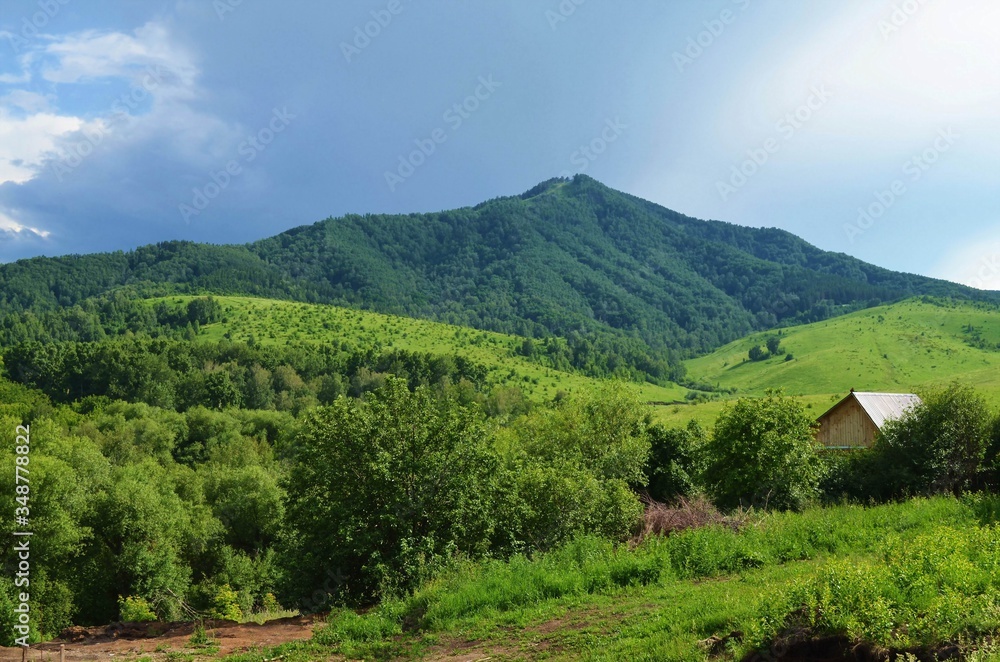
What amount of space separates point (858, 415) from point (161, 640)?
170 ft

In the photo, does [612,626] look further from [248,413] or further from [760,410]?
[248,413]

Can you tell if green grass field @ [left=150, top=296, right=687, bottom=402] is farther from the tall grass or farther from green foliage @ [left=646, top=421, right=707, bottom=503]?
the tall grass

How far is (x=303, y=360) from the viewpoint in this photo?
138 meters

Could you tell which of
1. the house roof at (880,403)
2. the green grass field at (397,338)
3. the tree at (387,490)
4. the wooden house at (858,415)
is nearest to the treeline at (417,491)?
the tree at (387,490)

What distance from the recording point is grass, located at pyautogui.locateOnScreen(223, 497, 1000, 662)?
Answer: 7.59 m

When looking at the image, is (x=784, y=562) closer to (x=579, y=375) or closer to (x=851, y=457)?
(x=851, y=457)

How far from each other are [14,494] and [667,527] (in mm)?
39604

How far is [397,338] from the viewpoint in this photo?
179500 mm

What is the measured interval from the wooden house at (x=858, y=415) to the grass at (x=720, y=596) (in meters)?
37.3

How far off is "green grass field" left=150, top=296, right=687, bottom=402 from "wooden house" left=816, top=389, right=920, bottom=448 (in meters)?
90.0

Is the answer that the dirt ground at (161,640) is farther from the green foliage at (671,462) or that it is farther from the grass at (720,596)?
the green foliage at (671,462)

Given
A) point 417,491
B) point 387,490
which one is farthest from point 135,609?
point 417,491

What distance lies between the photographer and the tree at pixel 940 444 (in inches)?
912

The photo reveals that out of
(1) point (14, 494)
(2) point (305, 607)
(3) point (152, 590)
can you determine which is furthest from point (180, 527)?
(2) point (305, 607)
